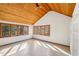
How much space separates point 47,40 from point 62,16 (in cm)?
57

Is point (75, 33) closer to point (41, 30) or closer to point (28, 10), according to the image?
point (41, 30)

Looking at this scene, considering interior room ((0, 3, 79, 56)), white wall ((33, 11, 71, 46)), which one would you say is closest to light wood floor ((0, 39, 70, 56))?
interior room ((0, 3, 79, 56))

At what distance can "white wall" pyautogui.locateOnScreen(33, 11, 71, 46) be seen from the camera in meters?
2.04

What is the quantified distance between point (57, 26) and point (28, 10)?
0.66 metres

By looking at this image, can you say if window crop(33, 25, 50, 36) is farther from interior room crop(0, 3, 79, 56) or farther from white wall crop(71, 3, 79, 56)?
white wall crop(71, 3, 79, 56)

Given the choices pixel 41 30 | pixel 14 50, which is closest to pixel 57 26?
pixel 41 30

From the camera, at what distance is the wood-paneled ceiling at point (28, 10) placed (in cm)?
196

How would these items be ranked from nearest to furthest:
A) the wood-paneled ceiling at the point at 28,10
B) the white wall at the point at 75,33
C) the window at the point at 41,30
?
the white wall at the point at 75,33
the wood-paneled ceiling at the point at 28,10
the window at the point at 41,30

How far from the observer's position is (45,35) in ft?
7.23

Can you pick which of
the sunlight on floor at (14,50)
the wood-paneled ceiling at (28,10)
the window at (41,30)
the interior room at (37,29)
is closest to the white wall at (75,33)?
the interior room at (37,29)

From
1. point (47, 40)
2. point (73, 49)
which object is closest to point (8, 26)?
point (47, 40)

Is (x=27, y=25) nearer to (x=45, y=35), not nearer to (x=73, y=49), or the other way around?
(x=45, y=35)

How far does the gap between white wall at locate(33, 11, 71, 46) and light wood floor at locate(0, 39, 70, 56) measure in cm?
11

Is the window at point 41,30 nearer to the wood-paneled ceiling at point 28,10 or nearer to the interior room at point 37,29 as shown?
the interior room at point 37,29
